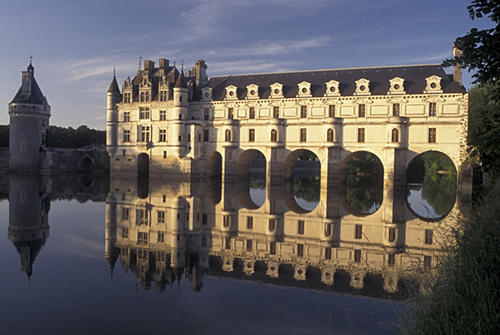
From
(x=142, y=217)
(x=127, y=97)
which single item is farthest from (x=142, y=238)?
(x=127, y=97)

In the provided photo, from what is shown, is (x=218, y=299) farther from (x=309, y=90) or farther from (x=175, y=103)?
(x=175, y=103)

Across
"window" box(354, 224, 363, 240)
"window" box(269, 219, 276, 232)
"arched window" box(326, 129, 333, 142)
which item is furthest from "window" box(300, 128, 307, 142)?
"window" box(354, 224, 363, 240)

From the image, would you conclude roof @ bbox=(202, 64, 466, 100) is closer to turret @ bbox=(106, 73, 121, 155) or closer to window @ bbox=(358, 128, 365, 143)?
window @ bbox=(358, 128, 365, 143)

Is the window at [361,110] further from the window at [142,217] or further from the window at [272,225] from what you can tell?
the window at [142,217]

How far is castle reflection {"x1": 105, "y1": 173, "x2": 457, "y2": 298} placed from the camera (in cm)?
899

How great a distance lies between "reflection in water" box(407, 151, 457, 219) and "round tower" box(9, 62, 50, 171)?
40162 mm

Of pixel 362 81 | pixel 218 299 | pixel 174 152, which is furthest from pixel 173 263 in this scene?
pixel 174 152

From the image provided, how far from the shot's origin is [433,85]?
106 ft

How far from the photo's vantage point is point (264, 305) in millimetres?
7477

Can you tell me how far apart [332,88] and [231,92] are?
9.38 meters

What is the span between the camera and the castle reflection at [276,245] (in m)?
8.99

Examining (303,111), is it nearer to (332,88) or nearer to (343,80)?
(332,88)

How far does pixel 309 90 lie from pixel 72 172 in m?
31.6

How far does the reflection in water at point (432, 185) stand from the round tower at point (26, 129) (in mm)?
40162
